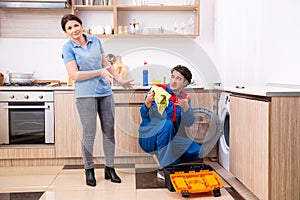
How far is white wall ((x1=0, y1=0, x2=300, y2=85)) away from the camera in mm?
3088

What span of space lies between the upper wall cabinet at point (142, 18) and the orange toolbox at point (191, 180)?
1612mm

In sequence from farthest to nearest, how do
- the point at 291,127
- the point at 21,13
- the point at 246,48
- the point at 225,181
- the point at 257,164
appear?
the point at 21,13 → the point at 246,48 → the point at 225,181 → the point at 257,164 → the point at 291,127

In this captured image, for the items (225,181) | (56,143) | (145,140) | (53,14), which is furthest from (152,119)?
(53,14)

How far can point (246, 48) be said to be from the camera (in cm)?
361

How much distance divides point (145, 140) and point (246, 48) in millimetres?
1436

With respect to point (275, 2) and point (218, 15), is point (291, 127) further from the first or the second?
point (218, 15)

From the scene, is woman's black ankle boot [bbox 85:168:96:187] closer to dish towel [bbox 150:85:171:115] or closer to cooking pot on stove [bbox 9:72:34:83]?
Result: dish towel [bbox 150:85:171:115]

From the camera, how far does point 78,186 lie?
282cm

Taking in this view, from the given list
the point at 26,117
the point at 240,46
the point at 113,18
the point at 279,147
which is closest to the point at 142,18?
the point at 113,18

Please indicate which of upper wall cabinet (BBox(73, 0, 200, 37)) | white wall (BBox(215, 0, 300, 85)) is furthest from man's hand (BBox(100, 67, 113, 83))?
white wall (BBox(215, 0, 300, 85))

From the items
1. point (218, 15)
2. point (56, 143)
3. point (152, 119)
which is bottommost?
point (56, 143)

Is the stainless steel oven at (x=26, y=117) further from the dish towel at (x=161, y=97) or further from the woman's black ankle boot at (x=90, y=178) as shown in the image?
the dish towel at (x=161, y=97)

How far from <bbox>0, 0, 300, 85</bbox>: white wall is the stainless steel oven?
1.87 feet

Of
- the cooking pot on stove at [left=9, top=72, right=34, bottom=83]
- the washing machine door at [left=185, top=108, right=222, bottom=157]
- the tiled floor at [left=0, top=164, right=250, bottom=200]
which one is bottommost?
the tiled floor at [left=0, top=164, right=250, bottom=200]
